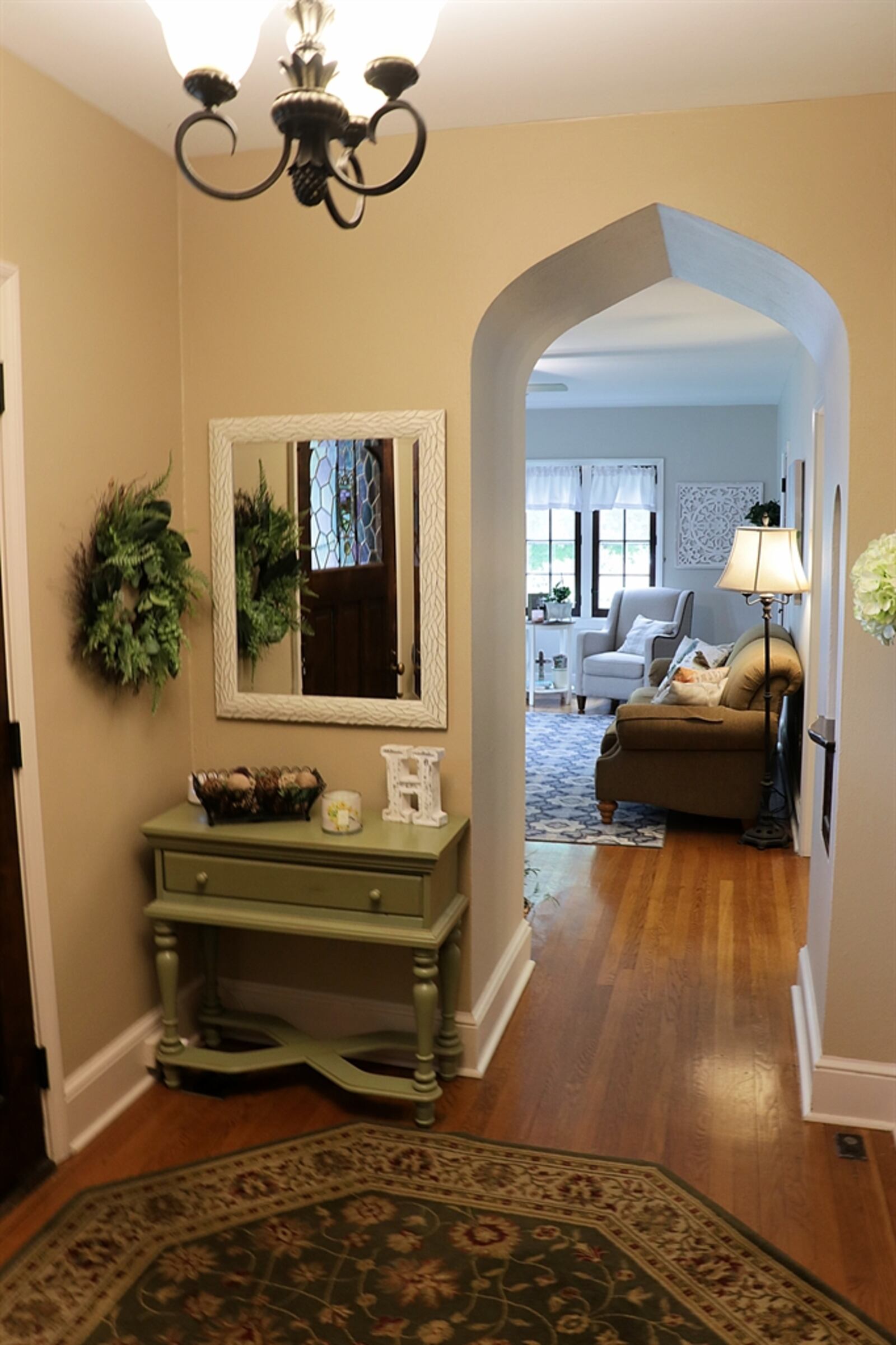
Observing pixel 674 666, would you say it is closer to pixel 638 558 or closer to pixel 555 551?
pixel 638 558

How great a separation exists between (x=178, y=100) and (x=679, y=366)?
5.77 meters

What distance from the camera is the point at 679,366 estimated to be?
8.08 m

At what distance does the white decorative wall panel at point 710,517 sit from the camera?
10.1 meters

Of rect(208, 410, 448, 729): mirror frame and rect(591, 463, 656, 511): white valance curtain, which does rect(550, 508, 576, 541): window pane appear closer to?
rect(591, 463, 656, 511): white valance curtain

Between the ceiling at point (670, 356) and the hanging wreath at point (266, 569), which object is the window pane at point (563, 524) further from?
the hanging wreath at point (266, 569)

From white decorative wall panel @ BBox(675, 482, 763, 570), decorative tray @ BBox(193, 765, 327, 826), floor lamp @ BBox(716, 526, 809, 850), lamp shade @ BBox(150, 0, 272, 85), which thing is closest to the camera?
lamp shade @ BBox(150, 0, 272, 85)

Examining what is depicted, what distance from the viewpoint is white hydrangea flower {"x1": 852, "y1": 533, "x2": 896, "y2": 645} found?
235 cm

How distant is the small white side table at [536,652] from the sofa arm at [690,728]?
160 inches

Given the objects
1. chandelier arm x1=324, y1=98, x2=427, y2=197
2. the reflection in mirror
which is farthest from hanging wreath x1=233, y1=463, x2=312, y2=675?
chandelier arm x1=324, y1=98, x2=427, y2=197

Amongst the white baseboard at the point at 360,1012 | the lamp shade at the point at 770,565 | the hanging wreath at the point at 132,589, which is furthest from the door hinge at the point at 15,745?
the lamp shade at the point at 770,565

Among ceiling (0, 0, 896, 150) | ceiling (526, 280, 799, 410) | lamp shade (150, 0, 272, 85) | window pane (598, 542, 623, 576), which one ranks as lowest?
window pane (598, 542, 623, 576)

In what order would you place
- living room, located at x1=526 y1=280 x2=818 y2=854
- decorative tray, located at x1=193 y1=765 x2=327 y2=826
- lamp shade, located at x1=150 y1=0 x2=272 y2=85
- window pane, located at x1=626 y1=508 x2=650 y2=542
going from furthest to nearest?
window pane, located at x1=626 y1=508 x2=650 y2=542
living room, located at x1=526 y1=280 x2=818 y2=854
decorative tray, located at x1=193 y1=765 x2=327 y2=826
lamp shade, located at x1=150 y1=0 x2=272 y2=85

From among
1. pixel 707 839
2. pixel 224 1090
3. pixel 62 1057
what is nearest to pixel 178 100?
pixel 62 1057

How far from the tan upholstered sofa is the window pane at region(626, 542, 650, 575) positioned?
446 cm
